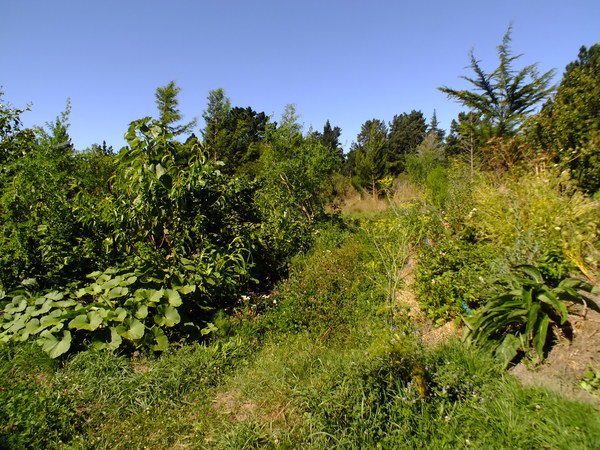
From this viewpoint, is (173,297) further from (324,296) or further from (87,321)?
(324,296)

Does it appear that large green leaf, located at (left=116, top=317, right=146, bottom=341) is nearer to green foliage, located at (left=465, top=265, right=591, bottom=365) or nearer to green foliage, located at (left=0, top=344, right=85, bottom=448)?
green foliage, located at (left=0, top=344, right=85, bottom=448)

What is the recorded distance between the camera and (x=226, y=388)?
7.55 feet

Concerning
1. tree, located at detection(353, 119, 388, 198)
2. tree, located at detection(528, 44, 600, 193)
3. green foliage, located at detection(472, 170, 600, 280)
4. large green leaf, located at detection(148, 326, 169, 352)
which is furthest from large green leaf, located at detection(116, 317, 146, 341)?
tree, located at detection(353, 119, 388, 198)

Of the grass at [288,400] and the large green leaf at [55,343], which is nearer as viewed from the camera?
the grass at [288,400]

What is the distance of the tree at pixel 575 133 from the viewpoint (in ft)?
15.7

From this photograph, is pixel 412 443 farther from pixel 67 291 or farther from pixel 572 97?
pixel 572 97

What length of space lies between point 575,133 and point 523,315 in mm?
4797

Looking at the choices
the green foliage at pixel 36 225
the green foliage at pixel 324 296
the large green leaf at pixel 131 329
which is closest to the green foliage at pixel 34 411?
the large green leaf at pixel 131 329

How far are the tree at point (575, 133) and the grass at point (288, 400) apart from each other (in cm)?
421

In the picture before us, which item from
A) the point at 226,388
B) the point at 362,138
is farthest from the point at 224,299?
the point at 362,138

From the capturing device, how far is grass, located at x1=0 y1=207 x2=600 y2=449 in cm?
168

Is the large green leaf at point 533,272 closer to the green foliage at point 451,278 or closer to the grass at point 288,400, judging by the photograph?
the green foliage at point 451,278

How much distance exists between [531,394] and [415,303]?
1627 mm

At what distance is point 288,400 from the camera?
205cm
